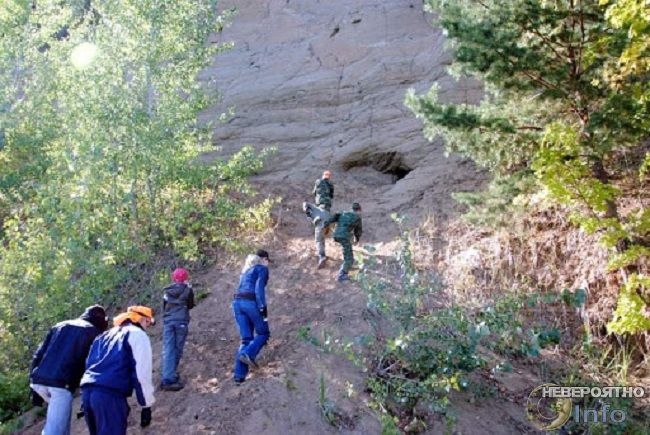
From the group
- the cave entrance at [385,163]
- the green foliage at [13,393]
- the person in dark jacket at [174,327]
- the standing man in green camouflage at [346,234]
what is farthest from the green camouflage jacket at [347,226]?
the cave entrance at [385,163]

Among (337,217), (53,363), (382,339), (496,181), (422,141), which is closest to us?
(53,363)

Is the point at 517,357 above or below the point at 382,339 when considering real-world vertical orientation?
below

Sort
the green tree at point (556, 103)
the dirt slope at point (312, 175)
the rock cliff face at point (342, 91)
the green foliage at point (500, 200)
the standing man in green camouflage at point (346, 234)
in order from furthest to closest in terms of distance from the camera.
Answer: the rock cliff face at point (342, 91)
the standing man in green camouflage at point (346, 234)
the green foliage at point (500, 200)
the green tree at point (556, 103)
the dirt slope at point (312, 175)

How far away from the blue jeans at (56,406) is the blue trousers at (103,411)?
78 centimetres

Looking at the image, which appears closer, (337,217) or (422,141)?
(337,217)

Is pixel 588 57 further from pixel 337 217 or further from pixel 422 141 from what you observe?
pixel 422 141

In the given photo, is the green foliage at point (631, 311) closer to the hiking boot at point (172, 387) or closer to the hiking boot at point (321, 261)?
the hiking boot at point (321, 261)

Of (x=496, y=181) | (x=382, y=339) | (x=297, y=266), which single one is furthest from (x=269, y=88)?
(x=382, y=339)

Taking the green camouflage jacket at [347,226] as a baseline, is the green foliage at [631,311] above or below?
below

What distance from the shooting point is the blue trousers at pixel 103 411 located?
6.12 m

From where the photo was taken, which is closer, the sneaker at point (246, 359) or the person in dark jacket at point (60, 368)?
the person in dark jacket at point (60, 368)

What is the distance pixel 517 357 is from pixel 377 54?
12732mm

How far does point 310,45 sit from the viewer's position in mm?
20594

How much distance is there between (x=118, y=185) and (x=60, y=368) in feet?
19.7
